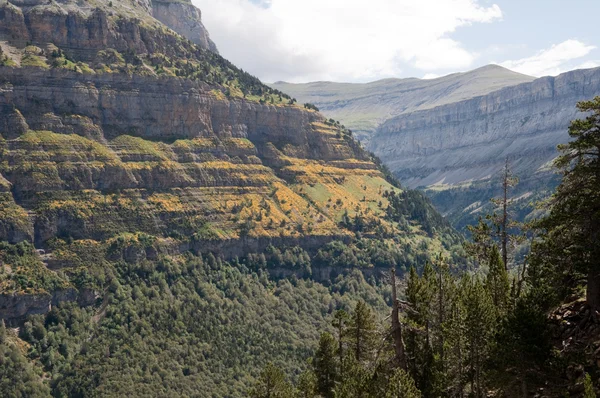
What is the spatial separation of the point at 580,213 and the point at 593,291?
263 inches

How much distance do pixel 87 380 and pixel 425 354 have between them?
14865 cm

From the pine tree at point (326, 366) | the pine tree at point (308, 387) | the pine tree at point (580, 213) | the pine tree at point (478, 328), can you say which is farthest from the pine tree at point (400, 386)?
the pine tree at point (308, 387)

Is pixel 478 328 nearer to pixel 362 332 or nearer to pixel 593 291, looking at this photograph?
pixel 593 291

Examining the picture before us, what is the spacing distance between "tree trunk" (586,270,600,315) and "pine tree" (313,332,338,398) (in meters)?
35.7

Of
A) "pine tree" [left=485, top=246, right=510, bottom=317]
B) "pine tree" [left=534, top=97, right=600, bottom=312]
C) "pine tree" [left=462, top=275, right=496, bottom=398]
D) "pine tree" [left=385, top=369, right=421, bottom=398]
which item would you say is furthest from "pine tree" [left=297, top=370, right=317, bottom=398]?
"pine tree" [left=534, top=97, right=600, bottom=312]

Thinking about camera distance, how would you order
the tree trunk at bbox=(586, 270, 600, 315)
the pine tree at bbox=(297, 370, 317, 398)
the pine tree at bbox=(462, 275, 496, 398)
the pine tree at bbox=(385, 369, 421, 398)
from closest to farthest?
1. the pine tree at bbox=(385, 369, 421, 398)
2. the tree trunk at bbox=(586, 270, 600, 315)
3. the pine tree at bbox=(462, 275, 496, 398)
4. the pine tree at bbox=(297, 370, 317, 398)

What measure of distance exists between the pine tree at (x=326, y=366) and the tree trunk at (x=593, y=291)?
1404 inches

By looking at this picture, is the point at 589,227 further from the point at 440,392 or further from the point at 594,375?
the point at 440,392

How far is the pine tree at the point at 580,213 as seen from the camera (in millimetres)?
51344

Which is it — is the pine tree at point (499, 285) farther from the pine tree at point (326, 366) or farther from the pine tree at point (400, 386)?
the pine tree at point (326, 366)

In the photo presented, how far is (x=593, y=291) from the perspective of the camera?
53.0m

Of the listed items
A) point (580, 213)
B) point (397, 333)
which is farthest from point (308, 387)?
point (580, 213)

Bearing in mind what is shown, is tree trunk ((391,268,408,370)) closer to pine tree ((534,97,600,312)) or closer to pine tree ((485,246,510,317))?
pine tree ((534,97,600,312))

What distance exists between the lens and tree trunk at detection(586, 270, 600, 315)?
172 ft
